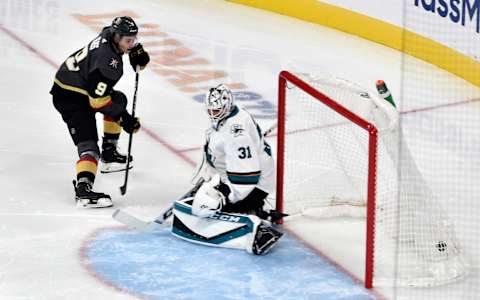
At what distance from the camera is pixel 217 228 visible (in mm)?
5246

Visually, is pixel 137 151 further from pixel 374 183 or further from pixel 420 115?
pixel 374 183

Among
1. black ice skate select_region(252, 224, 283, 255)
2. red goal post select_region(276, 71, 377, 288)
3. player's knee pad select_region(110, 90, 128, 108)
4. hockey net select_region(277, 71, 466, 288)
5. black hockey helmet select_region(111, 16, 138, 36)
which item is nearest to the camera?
red goal post select_region(276, 71, 377, 288)

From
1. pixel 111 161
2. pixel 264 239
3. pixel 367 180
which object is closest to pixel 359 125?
pixel 367 180

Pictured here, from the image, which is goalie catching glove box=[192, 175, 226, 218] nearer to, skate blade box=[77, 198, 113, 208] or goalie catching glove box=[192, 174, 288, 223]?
goalie catching glove box=[192, 174, 288, 223]

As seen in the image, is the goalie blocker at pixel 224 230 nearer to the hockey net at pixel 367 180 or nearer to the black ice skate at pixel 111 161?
the hockey net at pixel 367 180

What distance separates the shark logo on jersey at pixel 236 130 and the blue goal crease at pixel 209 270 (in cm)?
52

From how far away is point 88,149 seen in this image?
5.82 m

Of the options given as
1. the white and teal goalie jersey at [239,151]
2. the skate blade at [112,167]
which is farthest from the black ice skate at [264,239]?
the skate blade at [112,167]

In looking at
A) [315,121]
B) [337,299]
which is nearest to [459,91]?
[315,121]

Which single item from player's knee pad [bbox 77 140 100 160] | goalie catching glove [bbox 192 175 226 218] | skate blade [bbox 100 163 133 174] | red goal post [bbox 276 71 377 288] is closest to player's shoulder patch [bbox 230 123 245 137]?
goalie catching glove [bbox 192 175 226 218]

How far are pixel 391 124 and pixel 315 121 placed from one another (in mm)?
717

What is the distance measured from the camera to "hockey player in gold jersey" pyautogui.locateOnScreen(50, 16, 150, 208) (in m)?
5.66

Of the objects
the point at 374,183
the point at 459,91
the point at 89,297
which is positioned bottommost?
the point at 89,297

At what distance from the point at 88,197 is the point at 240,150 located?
0.96 meters
